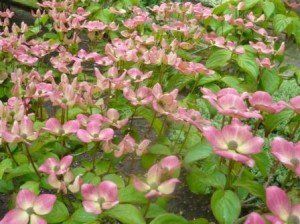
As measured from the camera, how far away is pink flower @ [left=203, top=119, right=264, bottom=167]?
0.86 metres

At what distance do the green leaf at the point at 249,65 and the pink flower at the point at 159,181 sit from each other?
0.71m

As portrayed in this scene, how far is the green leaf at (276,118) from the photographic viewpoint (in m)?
1.19

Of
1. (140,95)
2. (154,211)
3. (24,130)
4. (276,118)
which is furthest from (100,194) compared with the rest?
(276,118)

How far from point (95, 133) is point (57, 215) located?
0.70 feet

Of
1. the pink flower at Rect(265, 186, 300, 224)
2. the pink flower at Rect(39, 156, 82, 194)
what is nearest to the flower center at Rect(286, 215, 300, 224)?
the pink flower at Rect(265, 186, 300, 224)

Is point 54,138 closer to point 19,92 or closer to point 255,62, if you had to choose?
point 19,92

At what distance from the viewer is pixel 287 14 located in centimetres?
209

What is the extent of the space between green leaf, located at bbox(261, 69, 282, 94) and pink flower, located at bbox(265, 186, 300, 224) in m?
0.86

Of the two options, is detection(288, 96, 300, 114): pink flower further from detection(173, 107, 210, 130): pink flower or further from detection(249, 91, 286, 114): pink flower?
detection(173, 107, 210, 130): pink flower

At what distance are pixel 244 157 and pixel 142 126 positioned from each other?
1237mm

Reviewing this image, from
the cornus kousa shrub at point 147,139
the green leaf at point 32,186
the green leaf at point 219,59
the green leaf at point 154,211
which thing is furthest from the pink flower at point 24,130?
the green leaf at point 219,59

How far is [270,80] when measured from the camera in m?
1.59

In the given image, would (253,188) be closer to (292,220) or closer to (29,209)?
(292,220)

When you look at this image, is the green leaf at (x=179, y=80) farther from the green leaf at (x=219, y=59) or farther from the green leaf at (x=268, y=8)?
the green leaf at (x=268, y=8)
